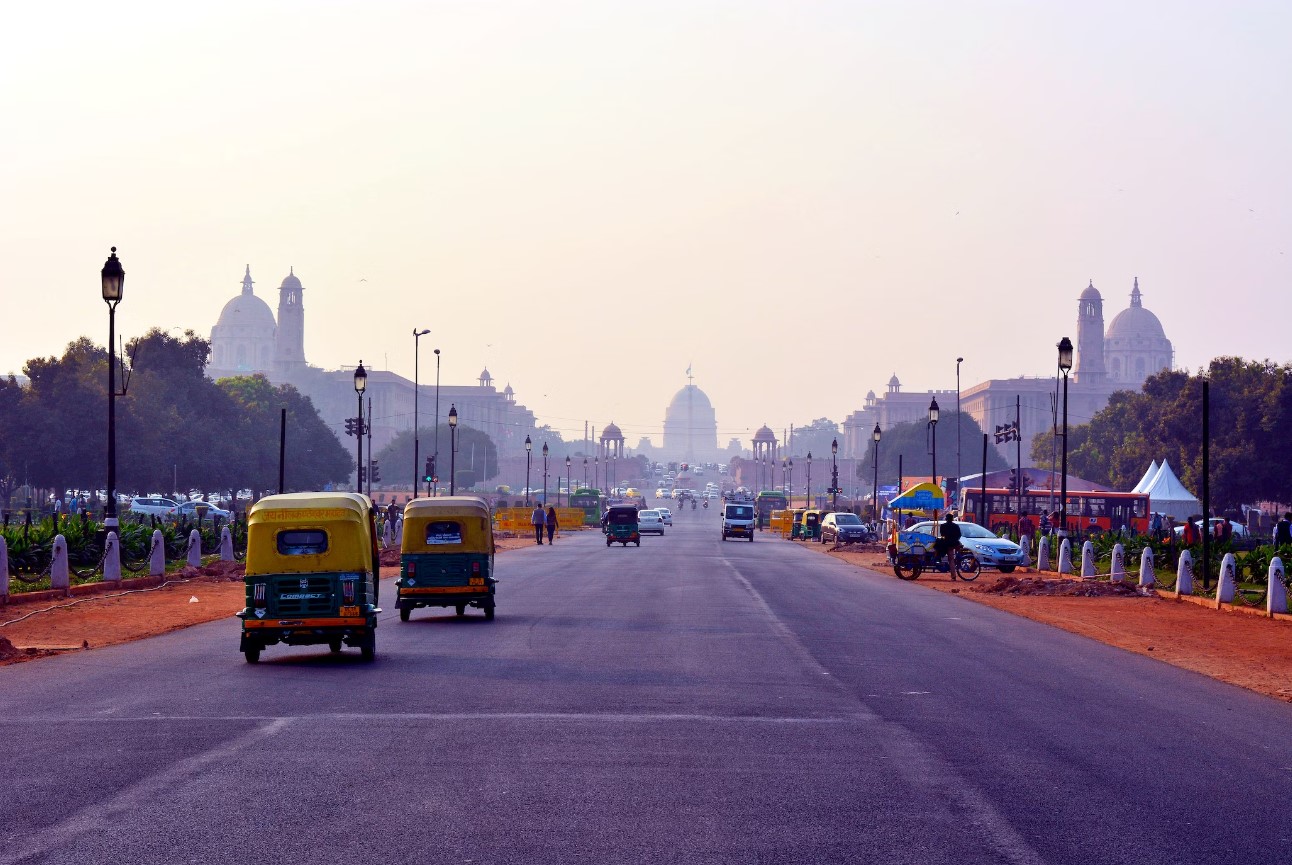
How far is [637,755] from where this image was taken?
33.1ft

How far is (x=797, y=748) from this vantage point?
34.2 ft

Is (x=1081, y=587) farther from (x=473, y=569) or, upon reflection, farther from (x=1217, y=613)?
(x=473, y=569)

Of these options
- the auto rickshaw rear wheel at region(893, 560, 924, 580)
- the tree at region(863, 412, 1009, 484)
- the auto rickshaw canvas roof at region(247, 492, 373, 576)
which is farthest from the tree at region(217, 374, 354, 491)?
the auto rickshaw canvas roof at region(247, 492, 373, 576)

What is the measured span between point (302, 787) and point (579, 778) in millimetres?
1664

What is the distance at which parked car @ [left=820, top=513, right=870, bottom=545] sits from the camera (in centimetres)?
6378

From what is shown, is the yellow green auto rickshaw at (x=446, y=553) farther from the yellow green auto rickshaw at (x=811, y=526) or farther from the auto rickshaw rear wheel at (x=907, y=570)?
the yellow green auto rickshaw at (x=811, y=526)

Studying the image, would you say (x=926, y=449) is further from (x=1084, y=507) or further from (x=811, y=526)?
(x=1084, y=507)

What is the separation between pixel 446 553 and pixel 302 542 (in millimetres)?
5542

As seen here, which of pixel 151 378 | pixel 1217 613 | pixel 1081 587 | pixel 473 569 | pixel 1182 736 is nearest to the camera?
pixel 1182 736

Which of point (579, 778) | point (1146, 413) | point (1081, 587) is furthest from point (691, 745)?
point (1146, 413)

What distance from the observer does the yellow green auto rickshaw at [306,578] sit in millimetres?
15820

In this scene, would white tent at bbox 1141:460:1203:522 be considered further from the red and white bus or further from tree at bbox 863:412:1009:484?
tree at bbox 863:412:1009:484

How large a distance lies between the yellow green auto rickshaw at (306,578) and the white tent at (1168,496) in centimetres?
6247

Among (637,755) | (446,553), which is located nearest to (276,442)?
(446,553)
